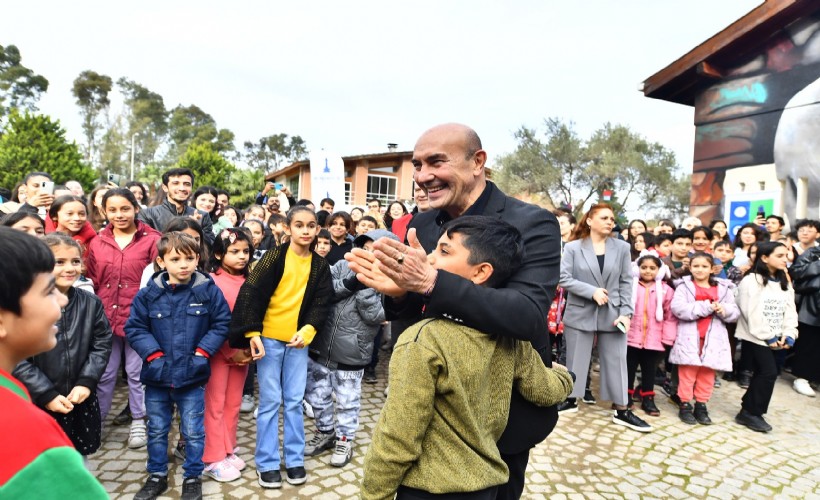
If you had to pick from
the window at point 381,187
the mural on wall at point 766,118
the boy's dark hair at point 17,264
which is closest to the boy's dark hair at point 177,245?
the boy's dark hair at point 17,264

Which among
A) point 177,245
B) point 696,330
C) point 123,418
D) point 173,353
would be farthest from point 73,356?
point 696,330

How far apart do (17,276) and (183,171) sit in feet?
15.8

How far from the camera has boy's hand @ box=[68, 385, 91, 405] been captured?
2969mm

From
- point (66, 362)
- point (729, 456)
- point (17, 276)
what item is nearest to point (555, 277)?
point (17, 276)

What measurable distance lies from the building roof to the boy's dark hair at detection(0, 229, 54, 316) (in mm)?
14256

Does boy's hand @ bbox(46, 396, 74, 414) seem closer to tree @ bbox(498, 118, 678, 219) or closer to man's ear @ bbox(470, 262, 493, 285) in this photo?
man's ear @ bbox(470, 262, 493, 285)

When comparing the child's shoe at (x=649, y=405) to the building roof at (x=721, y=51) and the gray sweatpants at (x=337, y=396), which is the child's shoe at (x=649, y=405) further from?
the building roof at (x=721, y=51)

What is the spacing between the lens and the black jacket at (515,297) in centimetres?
152

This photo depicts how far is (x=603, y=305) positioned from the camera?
5039mm

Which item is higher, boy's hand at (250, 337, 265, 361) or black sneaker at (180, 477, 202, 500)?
boy's hand at (250, 337, 265, 361)

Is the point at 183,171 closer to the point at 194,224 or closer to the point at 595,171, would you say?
the point at 194,224

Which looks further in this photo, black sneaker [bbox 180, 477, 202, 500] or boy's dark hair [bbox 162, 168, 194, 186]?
boy's dark hair [bbox 162, 168, 194, 186]

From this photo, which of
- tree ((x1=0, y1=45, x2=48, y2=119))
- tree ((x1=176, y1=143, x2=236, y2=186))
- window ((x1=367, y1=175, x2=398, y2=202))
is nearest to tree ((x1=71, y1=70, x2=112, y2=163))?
tree ((x1=0, y1=45, x2=48, y2=119))

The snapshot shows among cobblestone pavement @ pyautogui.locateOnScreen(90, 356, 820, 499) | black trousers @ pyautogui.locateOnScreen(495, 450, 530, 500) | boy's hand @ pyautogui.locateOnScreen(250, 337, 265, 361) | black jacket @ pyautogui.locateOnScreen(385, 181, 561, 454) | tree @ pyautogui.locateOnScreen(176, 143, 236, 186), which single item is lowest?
cobblestone pavement @ pyautogui.locateOnScreen(90, 356, 820, 499)
